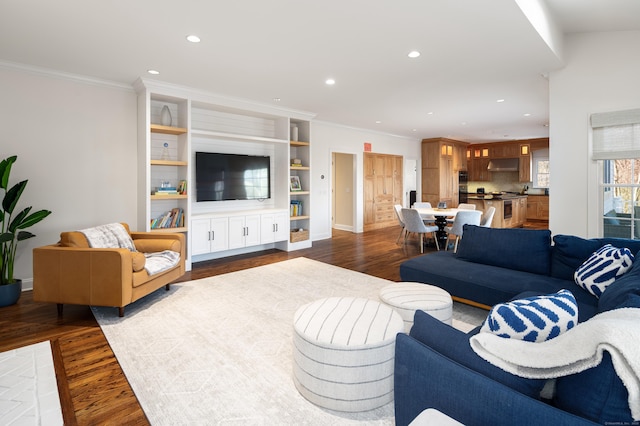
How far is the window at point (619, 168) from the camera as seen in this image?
3676 millimetres

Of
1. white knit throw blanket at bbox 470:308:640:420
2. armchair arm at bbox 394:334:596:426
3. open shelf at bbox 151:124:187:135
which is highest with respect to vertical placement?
open shelf at bbox 151:124:187:135

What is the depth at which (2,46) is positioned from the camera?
3514 mm

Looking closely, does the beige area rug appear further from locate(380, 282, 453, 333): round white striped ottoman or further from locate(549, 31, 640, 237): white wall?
locate(549, 31, 640, 237): white wall

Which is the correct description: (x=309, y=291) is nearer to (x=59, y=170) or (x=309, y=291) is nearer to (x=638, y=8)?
(x=59, y=170)

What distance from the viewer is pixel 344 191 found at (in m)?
9.23

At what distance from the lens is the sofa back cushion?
112 inches

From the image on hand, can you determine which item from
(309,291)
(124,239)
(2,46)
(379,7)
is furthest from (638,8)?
(2,46)

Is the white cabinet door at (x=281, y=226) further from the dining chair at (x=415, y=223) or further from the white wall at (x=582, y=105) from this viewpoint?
the white wall at (x=582, y=105)

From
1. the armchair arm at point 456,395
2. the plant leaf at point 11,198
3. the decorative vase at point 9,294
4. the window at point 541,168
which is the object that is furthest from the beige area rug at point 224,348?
the window at point 541,168

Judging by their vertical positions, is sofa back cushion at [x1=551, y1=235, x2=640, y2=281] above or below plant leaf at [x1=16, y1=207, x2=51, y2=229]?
below

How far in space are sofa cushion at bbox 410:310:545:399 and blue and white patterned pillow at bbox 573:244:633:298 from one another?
74.7 inches

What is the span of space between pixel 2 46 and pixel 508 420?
5180mm

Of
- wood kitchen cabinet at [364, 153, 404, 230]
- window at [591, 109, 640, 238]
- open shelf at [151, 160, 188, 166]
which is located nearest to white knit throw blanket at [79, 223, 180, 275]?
open shelf at [151, 160, 188, 166]

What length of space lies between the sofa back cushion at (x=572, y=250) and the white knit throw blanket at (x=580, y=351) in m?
2.12
